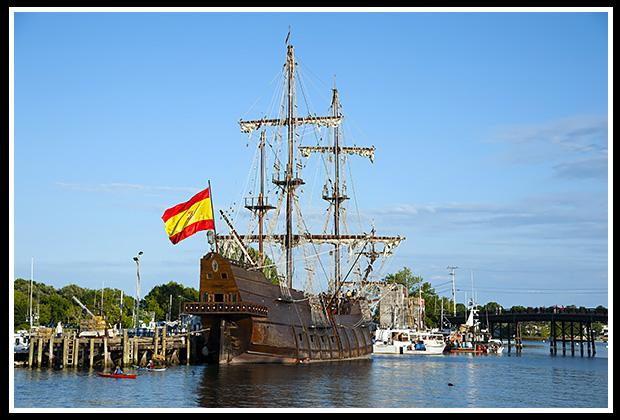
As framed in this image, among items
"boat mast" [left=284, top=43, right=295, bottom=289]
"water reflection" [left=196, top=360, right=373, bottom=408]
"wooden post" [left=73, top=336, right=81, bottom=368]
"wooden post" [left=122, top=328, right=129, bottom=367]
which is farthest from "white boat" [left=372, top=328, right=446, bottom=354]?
"wooden post" [left=73, top=336, right=81, bottom=368]

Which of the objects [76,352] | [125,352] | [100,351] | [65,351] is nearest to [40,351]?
[65,351]

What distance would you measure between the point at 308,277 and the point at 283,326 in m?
10.1

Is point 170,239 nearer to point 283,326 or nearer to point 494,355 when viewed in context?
point 283,326

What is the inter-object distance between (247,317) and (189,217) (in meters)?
10.9

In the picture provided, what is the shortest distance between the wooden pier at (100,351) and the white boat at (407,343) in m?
49.4

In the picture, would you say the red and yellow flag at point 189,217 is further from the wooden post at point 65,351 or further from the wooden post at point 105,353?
the wooden post at point 65,351

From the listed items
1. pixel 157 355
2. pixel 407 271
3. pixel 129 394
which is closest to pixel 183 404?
pixel 129 394

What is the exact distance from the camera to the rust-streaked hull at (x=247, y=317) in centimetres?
6456

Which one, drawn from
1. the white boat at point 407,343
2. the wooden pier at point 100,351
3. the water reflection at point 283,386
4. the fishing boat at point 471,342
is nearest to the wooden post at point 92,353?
the wooden pier at point 100,351

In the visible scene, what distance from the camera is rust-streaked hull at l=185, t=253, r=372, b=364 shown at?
64.6m

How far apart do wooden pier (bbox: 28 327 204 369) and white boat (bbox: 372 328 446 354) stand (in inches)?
1946

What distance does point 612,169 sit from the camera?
30812 millimetres

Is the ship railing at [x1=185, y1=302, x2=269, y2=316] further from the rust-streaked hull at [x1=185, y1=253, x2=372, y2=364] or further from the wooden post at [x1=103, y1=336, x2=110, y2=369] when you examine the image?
the wooden post at [x1=103, y1=336, x2=110, y2=369]

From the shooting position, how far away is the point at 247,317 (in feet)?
212
